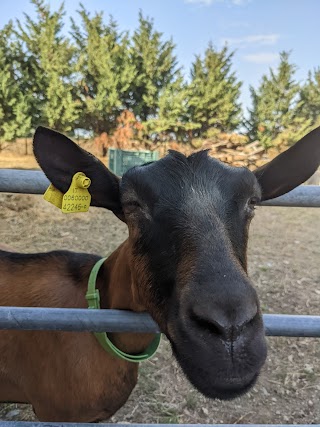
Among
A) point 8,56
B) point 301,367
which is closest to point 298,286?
point 301,367

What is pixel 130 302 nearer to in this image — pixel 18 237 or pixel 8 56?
pixel 18 237

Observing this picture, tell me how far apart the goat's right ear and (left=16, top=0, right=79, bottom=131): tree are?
873 inches

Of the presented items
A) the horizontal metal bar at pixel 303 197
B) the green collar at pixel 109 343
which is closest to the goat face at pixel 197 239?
the horizontal metal bar at pixel 303 197

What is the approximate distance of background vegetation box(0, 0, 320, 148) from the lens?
23.4 m

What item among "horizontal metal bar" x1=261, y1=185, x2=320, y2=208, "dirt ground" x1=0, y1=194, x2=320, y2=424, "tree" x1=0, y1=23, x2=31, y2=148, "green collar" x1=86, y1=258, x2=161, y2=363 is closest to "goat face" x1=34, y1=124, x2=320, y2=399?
"horizontal metal bar" x1=261, y1=185, x2=320, y2=208

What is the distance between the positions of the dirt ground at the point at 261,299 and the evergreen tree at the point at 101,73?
14.0 metres

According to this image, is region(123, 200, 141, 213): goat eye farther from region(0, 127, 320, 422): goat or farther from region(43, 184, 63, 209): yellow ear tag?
region(43, 184, 63, 209): yellow ear tag

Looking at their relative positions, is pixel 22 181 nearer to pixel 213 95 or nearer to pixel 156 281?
pixel 156 281

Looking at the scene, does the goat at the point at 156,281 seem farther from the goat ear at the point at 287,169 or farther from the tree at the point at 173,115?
the tree at the point at 173,115

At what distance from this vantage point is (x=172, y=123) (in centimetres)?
2434

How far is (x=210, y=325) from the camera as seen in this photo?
1.44m

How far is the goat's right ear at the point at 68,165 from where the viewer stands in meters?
2.10

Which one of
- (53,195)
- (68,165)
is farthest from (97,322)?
(68,165)

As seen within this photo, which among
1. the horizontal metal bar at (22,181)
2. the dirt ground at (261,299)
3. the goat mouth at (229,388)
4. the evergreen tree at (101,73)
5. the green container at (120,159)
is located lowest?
the dirt ground at (261,299)
